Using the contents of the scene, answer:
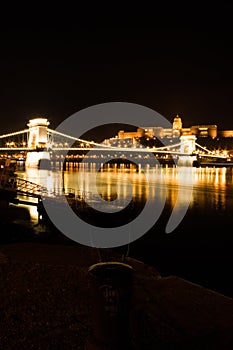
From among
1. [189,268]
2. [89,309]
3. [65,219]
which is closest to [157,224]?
[65,219]

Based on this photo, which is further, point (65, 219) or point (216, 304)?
point (65, 219)

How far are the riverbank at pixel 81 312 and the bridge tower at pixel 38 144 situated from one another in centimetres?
5803

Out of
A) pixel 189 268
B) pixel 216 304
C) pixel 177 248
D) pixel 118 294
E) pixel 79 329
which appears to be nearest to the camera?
pixel 118 294

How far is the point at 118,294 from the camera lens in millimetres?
2506

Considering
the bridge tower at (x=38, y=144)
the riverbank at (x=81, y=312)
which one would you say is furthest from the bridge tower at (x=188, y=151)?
the riverbank at (x=81, y=312)

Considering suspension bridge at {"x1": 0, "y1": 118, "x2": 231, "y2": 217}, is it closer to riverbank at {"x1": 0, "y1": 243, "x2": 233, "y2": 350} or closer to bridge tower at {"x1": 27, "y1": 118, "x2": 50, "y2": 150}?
bridge tower at {"x1": 27, "y1": 118, "x2": 50, "y2": 150}

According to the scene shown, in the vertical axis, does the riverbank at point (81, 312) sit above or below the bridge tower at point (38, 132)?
below

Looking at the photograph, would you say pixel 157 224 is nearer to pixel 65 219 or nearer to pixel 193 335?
pixel 65 219

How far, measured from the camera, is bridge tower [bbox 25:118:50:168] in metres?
64.8

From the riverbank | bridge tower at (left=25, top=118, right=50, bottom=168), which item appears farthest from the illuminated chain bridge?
the riverbank

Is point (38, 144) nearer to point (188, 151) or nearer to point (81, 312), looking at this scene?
point (188, 151)

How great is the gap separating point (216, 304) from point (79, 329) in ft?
5.43

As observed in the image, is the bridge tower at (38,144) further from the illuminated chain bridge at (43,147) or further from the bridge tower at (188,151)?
the bridge tower at (188,151)

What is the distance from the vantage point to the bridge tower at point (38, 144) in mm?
64812
